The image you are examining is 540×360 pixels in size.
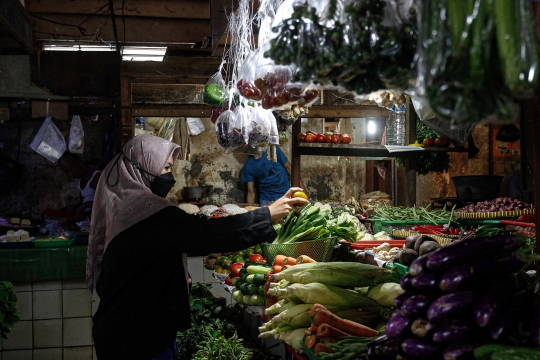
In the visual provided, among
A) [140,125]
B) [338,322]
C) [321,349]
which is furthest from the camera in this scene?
[140,125]

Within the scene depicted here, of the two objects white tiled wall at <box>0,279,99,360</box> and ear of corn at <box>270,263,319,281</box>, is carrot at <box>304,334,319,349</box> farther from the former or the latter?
white tiled wall at <box>0,279,99,360</box>

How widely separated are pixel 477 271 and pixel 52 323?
601cm

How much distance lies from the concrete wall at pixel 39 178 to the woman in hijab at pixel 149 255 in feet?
23.0

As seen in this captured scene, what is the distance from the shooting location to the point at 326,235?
13.9ft

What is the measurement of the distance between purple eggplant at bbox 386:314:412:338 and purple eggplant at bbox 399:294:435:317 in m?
0.02

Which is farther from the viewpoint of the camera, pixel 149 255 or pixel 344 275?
pixel 149 255

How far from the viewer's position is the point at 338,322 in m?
2.68

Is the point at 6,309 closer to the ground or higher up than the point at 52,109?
closer to the ground

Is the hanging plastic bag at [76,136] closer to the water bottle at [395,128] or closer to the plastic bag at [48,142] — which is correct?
the plastic bag at [48,142]

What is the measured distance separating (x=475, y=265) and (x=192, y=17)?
5647 millimetres

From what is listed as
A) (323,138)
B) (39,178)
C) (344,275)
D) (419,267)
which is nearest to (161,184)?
(344,275)

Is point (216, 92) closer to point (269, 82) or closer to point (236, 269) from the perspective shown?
point (236, 269)

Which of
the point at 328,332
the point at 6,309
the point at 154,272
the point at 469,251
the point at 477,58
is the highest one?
the point at 477,58

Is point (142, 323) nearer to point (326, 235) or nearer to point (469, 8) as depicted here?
point (326, 235)
